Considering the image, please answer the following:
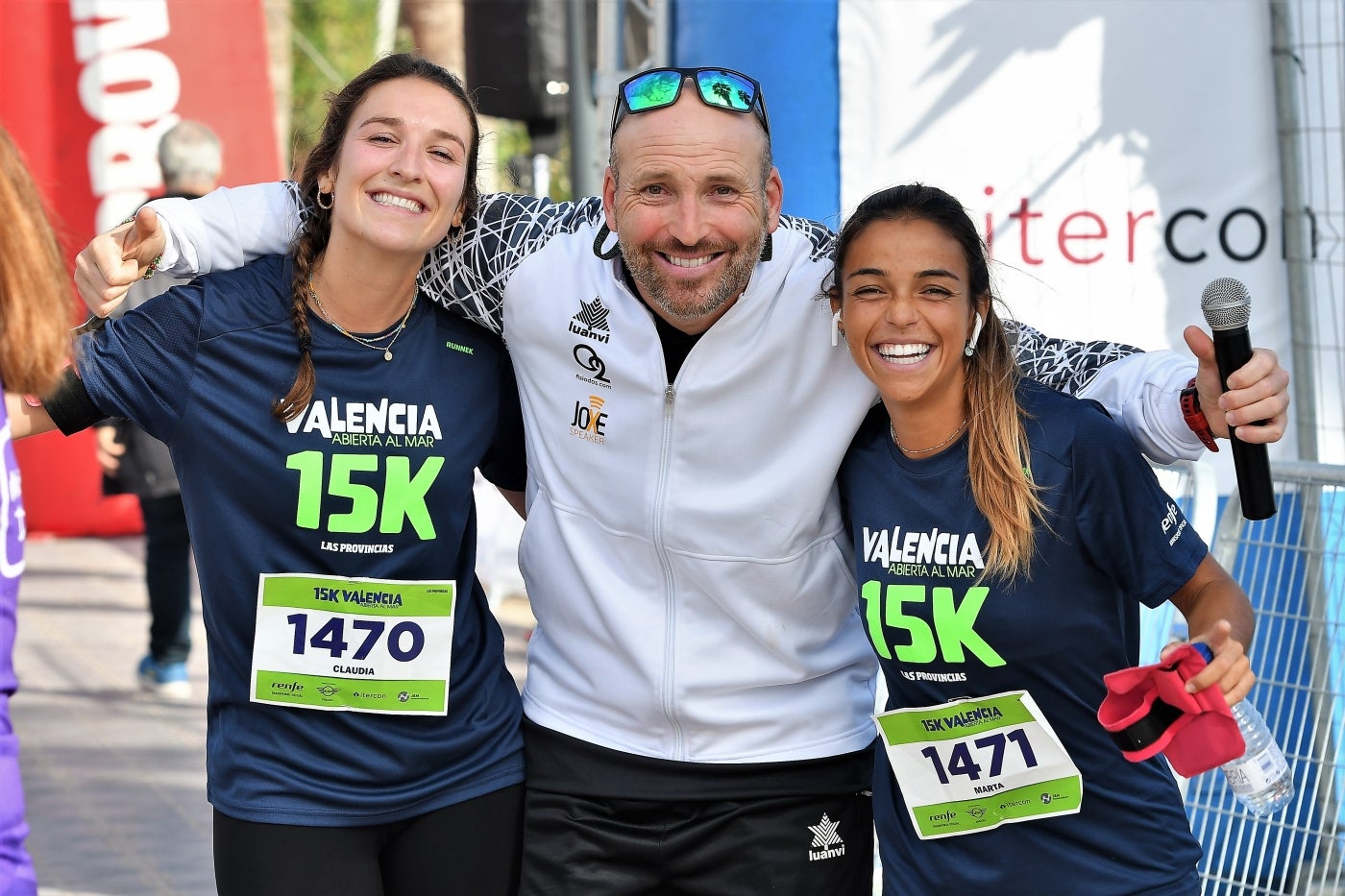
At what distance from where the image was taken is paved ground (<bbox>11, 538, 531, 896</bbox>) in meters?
5.13

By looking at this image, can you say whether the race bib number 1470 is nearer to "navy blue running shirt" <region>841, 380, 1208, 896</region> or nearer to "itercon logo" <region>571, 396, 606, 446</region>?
"itercon logo" <region>571, 396, 606, 446</region>

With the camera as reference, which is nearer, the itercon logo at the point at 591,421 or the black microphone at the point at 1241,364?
the black microphone at the point at 1241,364

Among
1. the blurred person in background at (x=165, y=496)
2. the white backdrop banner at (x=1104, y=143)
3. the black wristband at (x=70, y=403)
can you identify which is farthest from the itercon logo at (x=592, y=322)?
the blurred person in background at (x=165, y=496)

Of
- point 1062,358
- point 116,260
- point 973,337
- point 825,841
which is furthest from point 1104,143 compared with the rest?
point 116,260

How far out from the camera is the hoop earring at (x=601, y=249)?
2.85m

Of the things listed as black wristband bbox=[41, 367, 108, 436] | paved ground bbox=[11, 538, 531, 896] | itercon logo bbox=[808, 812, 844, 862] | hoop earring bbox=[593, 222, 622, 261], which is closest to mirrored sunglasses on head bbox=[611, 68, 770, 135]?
hoop earring bbox=[593, 222, 622, 261]

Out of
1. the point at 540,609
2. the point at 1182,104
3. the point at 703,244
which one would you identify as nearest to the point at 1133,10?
the point at 1182,104

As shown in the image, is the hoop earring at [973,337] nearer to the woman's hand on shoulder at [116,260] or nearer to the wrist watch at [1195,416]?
the wrist watch at [1195,416]

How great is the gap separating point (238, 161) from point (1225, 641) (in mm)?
9478

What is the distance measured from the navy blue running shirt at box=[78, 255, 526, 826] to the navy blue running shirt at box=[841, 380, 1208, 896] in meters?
0.83

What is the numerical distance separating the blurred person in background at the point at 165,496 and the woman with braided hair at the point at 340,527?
4.00 meters

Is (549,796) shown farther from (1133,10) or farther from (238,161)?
(238,161)

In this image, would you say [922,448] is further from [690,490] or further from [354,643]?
[354,643]

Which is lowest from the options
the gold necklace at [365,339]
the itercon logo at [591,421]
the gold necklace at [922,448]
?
the gold necklace at [922,448]
